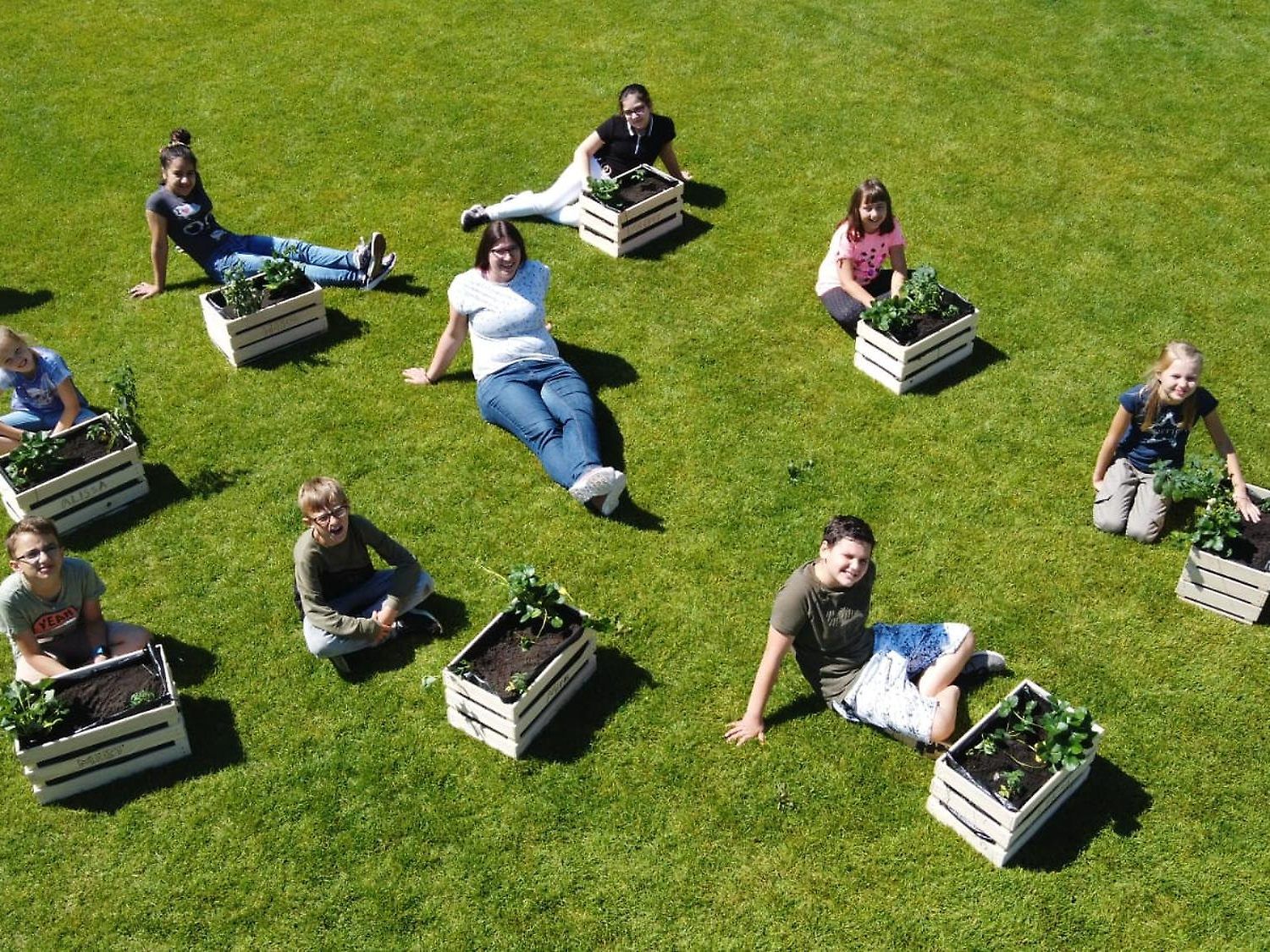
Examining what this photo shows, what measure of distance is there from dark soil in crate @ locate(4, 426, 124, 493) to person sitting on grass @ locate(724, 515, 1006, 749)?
522cm

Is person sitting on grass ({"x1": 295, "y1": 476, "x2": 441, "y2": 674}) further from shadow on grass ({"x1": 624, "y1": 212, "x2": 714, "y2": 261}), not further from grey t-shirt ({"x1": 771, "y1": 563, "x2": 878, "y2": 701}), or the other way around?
shadow on grass ({"x1": 624, "y1": 212, "x2": 714, "y2": 261})

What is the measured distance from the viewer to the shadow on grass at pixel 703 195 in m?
12.7

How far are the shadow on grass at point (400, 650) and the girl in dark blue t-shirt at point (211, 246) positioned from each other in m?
4.09

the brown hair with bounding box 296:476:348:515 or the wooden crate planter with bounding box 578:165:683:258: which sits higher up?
the brown hair with bounding box 296:476:348:515

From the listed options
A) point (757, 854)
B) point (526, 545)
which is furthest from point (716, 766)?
point (526, 545)

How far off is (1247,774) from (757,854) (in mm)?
3153

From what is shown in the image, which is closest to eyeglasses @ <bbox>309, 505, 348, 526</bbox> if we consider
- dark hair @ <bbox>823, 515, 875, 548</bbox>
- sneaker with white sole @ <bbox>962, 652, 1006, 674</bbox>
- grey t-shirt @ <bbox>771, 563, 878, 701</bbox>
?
grey t-shirt @ <bbox>771, 563, 878, 701</bbox>

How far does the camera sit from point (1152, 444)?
28.7 feet

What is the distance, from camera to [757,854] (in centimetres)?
691

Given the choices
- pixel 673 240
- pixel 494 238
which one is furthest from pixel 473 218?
pixel 494 238

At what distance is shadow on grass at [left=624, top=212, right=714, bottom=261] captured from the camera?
11.9 metres

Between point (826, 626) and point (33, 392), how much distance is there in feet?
20.8

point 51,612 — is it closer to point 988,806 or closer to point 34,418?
point 34,418

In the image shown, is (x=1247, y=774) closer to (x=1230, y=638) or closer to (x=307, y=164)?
(x=1230, y=638)
